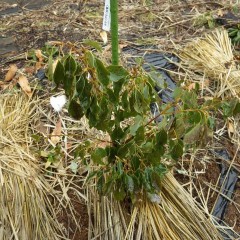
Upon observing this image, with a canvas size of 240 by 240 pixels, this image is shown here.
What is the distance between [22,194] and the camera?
185cm

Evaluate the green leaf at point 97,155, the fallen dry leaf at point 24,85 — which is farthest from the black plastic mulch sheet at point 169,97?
the fallen dry leaf at point 24,85

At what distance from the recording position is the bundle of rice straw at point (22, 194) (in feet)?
5.90

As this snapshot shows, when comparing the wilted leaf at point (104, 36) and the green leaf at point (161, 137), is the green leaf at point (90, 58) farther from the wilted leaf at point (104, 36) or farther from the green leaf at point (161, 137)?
the wilted leaf at point (104, 36)

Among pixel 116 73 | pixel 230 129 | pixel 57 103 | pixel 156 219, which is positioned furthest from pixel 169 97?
pixel 116 73

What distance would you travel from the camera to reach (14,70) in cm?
259

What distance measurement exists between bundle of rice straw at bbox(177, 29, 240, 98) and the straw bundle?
89 centimetres

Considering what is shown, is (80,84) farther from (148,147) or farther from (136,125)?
(148,147)

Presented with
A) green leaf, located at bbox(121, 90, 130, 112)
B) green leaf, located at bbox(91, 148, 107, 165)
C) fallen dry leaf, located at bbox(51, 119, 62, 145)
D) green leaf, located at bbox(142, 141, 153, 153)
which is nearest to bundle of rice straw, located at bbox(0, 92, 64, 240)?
fallen dry leaf, located at bbox(51, 119, 62, 145)

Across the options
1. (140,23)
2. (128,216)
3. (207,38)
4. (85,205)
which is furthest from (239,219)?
(140,23)

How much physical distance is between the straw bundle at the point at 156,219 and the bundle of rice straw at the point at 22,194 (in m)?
0.20

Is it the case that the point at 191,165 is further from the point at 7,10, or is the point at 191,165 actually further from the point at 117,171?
the point at 7,10

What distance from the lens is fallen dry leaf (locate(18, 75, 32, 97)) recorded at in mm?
2396

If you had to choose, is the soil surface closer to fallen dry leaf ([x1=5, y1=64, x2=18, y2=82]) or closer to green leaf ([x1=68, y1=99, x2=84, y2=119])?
fallen dry leaf ([x1=5, y1=64, x2=18, y2=82])

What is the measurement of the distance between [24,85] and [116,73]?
4.29 feet
